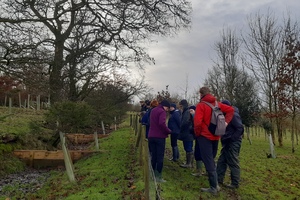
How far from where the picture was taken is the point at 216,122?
5711 millimetres

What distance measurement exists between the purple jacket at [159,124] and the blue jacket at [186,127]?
138 centimetres

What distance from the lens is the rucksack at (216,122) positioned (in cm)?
566

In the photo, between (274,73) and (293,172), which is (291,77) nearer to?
(274,73)

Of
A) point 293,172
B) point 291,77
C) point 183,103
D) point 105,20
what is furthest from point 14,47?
point 291,77

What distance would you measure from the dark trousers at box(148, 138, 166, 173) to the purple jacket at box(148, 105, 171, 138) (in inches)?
4.6

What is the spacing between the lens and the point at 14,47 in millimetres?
7945

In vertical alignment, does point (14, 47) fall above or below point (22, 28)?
below

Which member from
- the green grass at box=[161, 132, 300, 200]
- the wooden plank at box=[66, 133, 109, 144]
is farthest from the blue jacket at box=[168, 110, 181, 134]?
the wooden plank at box=[66, 133, 109, 144]

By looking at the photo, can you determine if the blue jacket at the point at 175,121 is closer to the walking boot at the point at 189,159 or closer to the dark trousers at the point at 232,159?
the walking boot at the point at 189,159

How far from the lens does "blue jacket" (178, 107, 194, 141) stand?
7.77 m

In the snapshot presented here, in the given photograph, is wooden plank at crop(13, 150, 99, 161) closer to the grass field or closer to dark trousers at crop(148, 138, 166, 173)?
the grass field

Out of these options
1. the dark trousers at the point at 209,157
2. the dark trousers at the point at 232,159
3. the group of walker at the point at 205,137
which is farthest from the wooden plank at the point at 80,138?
the dark trousers at the point at 209,157

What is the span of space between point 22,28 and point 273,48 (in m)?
17.8

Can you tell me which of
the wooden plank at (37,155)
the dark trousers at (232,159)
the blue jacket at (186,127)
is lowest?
the wooden plank at (37,155)
